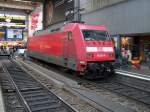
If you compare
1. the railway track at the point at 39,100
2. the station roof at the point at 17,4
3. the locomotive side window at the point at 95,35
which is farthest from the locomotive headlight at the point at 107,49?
the station roof at the point at 17,4

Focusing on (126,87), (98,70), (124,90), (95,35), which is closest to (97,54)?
(98,70)

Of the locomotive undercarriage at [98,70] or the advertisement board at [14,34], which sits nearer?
the locomotive undercarriage at [98,70]

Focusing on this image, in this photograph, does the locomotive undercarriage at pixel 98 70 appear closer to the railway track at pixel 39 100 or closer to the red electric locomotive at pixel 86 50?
the red electric locomotive at pixel 86 50

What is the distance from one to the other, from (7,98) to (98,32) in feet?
23.1

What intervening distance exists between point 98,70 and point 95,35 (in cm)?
207

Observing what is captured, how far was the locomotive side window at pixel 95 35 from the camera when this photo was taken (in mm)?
16578

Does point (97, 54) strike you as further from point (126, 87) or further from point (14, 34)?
point (14, 34)

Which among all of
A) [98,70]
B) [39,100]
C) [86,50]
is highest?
[86,50]

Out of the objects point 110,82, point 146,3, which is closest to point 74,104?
point 110,82

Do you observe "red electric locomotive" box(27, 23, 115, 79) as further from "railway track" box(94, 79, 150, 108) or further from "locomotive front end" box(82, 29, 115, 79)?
"railway track" box(94, 79, 150, 108)

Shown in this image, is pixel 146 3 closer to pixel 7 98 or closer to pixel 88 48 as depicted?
pixel 88 48

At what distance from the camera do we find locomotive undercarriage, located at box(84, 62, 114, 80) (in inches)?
616

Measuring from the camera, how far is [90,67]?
1557 cm

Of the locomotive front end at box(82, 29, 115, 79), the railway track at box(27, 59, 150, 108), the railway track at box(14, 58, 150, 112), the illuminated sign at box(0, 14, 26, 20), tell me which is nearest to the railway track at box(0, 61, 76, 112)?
the railway track at box(14, 58, 150, 112)
